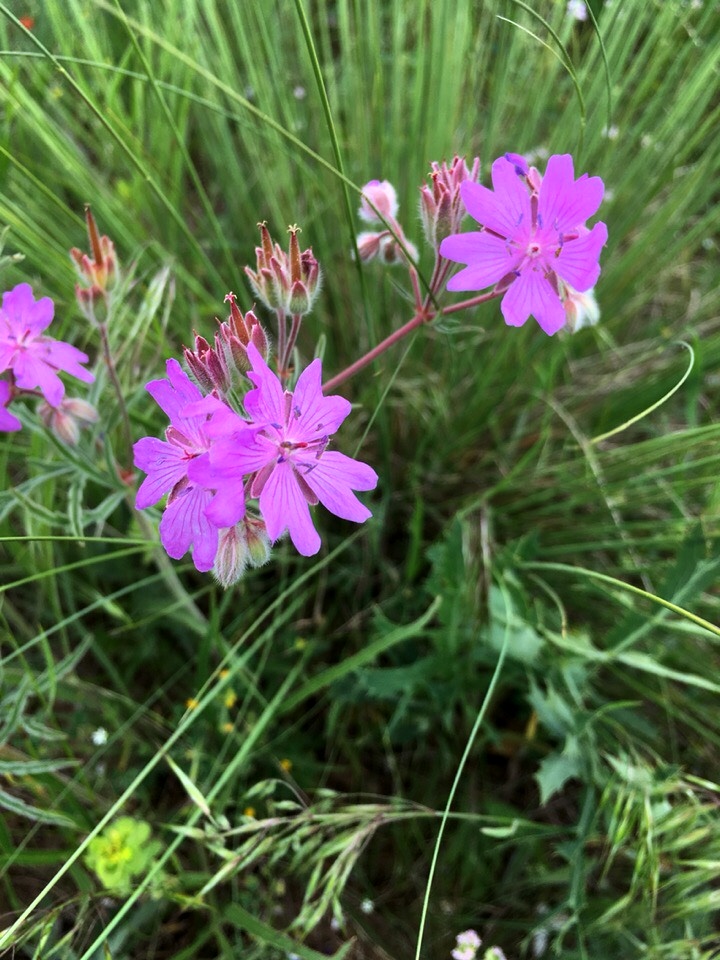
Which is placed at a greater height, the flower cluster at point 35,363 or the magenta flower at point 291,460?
the magenta flower at point 291,460

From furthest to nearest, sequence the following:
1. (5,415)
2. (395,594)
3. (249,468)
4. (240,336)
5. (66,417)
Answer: (395,594) → (66,417) → (5,415) → (240,336) → (249,468)

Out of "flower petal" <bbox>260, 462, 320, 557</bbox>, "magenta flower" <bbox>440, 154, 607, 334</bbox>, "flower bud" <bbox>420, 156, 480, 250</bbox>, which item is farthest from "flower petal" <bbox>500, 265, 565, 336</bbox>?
"flower petal" <bbox>260, 462, 320, 557</bbox>

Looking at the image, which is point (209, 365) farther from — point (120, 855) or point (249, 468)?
point (120, 855)

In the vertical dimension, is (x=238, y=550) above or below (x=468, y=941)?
above

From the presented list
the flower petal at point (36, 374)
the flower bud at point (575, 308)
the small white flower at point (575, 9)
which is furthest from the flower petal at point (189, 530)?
the small white flower at point (575, 9)

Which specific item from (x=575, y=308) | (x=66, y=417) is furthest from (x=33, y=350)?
(x=575, y=308)

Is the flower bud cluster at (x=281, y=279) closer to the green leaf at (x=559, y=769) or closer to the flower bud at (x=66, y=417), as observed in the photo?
the flower bud at (x=66, y=417)

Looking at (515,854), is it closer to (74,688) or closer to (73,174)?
(74,688)
